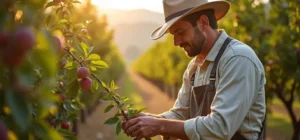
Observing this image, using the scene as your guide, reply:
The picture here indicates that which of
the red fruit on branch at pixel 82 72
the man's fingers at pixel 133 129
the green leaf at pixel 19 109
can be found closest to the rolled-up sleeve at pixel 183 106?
the man's fingers at pixel 133 129

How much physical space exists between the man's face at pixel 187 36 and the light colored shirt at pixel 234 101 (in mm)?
179

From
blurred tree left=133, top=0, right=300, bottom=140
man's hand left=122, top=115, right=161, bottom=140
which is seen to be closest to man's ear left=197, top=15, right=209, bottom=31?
man's hand left=122, top=115, right=161, bottom=140

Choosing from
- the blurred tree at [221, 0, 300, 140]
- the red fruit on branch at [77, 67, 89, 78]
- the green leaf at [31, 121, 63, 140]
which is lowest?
the blurred tree at [221, 0, 300, 140]

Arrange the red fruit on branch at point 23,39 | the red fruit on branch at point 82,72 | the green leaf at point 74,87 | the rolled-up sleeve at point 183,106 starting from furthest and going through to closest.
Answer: the rolled-up sleeve at point 183,106 → the green leaf at point 74,87 → the red fruit on branch at point 82,72 → the red fruit on branch at point 23,39

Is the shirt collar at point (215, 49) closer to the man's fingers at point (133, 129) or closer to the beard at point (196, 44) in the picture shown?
the beard at point (196, 44)

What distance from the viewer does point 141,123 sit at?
1927 mm

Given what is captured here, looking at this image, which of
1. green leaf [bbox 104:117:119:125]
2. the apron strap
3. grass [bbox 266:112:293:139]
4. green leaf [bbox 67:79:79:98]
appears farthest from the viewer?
grass [bbox 266:112:293:139]

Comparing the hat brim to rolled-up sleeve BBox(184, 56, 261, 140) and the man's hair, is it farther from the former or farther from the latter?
rolled-up sleeve BBox(184, 56, 261, 140)

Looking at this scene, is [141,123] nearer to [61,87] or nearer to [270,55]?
[61,87]

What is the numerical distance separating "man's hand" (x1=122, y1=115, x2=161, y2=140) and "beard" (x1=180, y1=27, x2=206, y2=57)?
0.48m

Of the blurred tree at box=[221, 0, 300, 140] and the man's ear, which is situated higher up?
the man's ear

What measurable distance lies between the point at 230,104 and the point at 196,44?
0.43 metres

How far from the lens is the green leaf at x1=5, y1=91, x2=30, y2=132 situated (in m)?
0.67

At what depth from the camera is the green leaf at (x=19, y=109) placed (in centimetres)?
67
